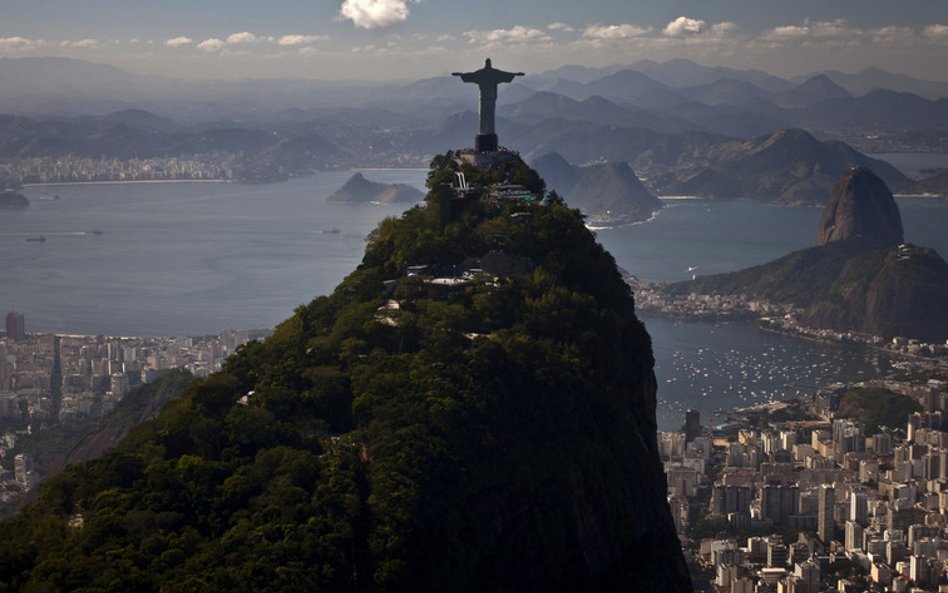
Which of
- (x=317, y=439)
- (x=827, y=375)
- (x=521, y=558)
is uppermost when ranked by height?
(x=317, y=439)

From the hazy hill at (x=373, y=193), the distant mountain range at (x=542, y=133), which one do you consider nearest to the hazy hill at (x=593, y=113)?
the distant mountain range at (x=542, y=133)

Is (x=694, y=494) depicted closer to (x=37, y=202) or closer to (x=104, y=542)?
(x=104, y=542)

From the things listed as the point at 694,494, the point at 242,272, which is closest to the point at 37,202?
the point at 242,272

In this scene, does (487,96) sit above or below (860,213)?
above

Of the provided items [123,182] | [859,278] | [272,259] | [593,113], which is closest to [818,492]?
[859,278]

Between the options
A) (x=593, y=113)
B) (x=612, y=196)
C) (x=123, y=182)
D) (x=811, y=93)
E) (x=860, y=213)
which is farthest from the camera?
(x=811, y=93)

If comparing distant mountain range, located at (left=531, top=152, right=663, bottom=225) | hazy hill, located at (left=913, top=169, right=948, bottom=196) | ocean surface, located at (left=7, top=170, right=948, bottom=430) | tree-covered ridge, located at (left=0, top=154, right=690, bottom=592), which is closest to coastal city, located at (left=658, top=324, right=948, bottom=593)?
ocean surface, located at (left=7, top=170, right=948, bottom=430)

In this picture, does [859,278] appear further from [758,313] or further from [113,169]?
[113,169]
